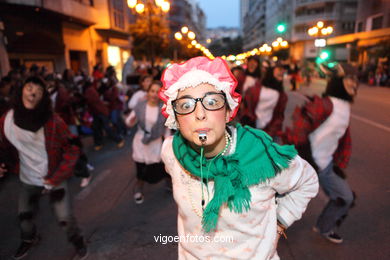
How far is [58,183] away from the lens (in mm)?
3010

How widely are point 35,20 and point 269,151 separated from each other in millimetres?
16378

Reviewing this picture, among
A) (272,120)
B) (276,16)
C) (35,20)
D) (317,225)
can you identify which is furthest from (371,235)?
(276,16)

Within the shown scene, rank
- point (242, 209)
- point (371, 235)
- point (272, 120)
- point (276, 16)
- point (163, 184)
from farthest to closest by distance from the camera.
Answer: point (276, 16) → point (163, 184) → point (272, 120) → point (371, 235) → point (242, 209)

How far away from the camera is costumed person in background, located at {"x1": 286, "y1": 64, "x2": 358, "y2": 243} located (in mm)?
3016

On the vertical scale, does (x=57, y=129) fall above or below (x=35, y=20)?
below

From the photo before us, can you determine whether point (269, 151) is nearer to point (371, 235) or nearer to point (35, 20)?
point (371, 235)

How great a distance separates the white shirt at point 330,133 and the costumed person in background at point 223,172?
147 centimetres

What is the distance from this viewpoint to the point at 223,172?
5.01 feet

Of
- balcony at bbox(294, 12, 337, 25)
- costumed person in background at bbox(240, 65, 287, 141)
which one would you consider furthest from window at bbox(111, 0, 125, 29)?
balcony at bbox(294, 12, 337, 25)

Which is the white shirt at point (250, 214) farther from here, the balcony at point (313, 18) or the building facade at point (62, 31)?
the balcony at point (313, 18)

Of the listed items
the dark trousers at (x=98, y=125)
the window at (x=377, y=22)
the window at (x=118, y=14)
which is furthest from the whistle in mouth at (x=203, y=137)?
the window at (x=377, y=22)

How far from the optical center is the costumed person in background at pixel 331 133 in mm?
3016

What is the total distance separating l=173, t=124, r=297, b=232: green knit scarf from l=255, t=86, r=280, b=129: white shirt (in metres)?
3.42

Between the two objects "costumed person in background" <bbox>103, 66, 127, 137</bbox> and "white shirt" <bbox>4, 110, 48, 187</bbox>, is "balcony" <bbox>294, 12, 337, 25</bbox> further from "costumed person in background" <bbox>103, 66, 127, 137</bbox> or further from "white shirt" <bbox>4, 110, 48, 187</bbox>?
"white shirt" <bbox>4, 110, 48, 187</bbox>
